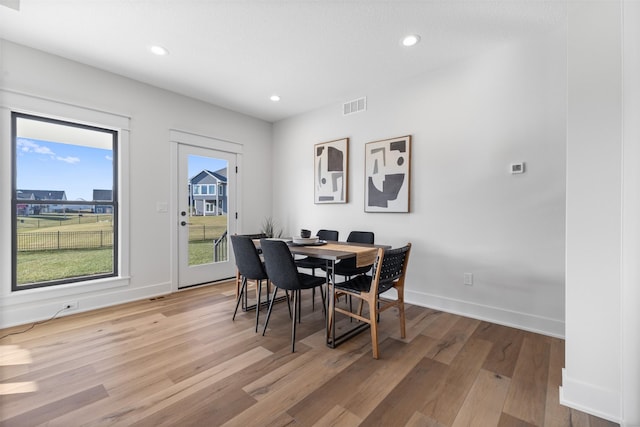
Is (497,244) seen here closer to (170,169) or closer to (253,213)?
(253,213)

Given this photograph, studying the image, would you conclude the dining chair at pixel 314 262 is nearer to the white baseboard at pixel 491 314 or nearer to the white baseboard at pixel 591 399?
the white baseboard at pixel 491 314

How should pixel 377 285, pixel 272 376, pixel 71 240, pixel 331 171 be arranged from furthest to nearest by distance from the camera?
pixel 331 171 → pixel 71 240 → pixel 377 285 → pixel 272 376

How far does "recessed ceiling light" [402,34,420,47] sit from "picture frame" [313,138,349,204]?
4.90 ft

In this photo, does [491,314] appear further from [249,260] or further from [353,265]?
[249,260]

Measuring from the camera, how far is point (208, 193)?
13.7 feet

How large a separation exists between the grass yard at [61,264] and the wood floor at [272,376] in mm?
557

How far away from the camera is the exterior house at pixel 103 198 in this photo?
3.21 metres

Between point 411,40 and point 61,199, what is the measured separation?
4063 mm

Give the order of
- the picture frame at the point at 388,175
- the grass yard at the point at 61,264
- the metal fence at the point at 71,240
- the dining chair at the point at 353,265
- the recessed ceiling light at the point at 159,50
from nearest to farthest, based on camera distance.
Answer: the recessed ceiling light at the point at 159,50 → the grass yard at the point at 61,264 → the dining chair at the point at 353,265 → the metal fence at the point at 71,240 → the picture frame at the point at 388,175

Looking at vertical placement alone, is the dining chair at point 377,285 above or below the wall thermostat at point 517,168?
below

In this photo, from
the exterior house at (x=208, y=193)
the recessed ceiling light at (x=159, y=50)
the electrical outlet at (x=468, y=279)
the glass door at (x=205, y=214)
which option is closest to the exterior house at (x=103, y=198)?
the glass door at (x=205, y=214)

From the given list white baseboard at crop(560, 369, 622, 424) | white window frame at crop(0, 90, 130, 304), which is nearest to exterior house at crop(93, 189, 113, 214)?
white window frame at crop(0, 90, 130, 304)

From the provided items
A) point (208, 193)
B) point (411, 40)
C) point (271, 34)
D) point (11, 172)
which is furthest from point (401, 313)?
point (11, 172)

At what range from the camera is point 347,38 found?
2.55 m
